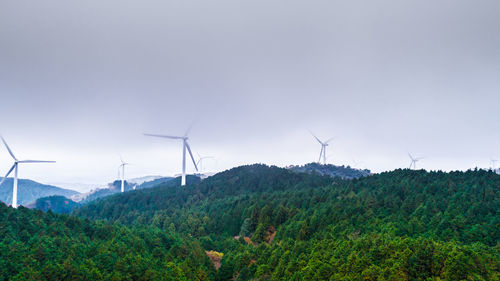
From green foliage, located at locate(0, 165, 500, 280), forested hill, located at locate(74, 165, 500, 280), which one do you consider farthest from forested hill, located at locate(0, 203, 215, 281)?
forested hill, located at locate(74, 165, 500, 280)

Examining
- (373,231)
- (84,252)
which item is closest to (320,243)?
(373,231)

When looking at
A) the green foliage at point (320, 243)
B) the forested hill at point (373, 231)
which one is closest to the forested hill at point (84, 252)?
the green foliage at point (320, 243)

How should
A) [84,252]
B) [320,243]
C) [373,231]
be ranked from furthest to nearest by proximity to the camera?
[373,231] < [320,243] < [84,252]

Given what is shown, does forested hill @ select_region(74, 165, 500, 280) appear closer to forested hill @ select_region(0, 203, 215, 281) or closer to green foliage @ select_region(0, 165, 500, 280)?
green foliage @ select_region(0, 165, 500, 280)

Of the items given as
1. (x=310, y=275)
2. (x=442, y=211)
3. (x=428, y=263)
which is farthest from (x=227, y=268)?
(x=442, y=211)

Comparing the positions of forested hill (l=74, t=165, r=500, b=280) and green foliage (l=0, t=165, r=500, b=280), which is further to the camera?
green foliage (l=0, t=165, r=500, b=280)

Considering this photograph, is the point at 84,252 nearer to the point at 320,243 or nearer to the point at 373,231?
the point at 320,243

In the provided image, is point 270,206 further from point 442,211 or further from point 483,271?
point 483,271

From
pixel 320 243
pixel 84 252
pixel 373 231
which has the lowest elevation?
pixel 84 252
